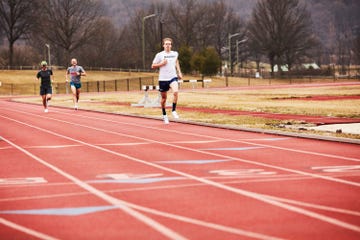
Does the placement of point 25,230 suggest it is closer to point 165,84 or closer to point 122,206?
point 122,206

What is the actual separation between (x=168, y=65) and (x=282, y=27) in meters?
83.8

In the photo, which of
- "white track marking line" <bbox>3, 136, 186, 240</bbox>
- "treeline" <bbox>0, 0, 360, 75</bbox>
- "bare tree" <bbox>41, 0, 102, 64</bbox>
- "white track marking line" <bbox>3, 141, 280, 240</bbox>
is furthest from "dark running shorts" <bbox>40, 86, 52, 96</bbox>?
"bare tree" <bbox>41, 0, 102, 64</bbox>

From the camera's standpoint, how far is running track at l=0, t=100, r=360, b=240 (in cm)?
488

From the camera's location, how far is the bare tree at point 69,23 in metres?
93.2

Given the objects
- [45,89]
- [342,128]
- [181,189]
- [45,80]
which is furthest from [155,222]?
[45,89]

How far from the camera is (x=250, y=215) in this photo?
5.29 m

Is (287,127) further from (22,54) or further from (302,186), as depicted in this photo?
(22,54)

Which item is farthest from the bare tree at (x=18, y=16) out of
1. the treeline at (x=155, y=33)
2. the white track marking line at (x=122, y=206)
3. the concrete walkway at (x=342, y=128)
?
the white track marking line at (x=122, y=206)

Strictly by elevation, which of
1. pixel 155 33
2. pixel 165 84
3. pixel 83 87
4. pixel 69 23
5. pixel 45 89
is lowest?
pixel 83 87

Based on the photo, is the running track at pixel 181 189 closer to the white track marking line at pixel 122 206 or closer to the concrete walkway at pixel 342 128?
the white track marking line at pixel 122 206

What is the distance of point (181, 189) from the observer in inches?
260

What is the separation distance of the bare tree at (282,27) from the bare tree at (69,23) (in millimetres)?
24801

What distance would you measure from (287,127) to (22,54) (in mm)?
100417

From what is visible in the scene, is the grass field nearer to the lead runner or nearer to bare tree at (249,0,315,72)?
the lead runner
